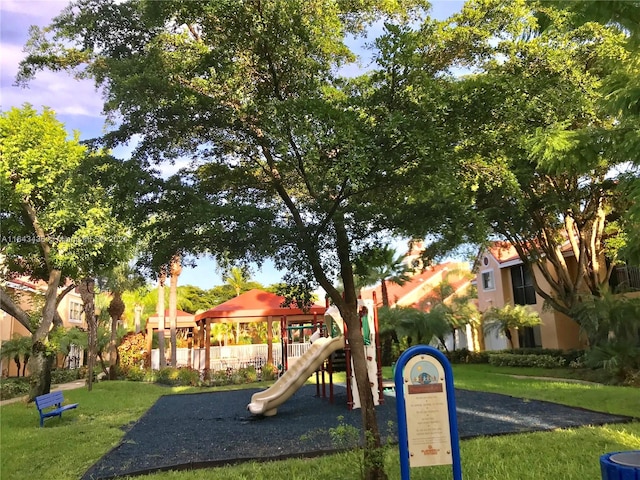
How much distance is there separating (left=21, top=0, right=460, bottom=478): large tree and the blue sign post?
0.52 metres

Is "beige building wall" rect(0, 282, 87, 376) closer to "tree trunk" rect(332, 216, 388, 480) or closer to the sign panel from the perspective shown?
"tree trunk" rect(332, 216, 388, 480)

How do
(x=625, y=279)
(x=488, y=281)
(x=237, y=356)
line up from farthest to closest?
(x=488, y=281) < (x=237, y=356) < (x=625, y=279)

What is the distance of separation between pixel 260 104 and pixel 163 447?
5698 mm

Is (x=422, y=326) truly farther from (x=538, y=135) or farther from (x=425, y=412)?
(x=425, y=412)

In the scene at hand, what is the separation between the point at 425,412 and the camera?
15.9 feet

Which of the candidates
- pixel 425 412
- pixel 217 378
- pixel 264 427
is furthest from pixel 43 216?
pixel 425 412

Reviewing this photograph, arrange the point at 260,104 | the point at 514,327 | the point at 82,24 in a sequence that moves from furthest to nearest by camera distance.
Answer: the point at 514,327
the point at 82,24
the point at 260,104

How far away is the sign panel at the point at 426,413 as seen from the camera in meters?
4.77

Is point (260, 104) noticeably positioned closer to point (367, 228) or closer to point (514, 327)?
point (367, 228)

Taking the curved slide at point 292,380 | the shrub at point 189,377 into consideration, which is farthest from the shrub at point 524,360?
the shrub at point 189,377

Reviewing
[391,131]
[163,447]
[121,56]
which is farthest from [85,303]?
[391,131]

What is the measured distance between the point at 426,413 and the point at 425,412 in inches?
0.5

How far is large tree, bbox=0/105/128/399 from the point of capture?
562 inches

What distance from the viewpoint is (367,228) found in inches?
256
